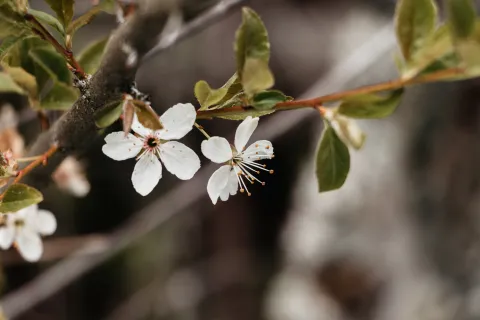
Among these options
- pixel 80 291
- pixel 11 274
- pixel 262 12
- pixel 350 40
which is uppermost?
pixel 262 12

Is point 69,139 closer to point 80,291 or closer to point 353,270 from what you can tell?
point 353,270

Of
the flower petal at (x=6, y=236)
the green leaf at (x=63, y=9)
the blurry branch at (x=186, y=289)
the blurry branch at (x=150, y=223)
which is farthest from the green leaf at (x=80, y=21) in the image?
the blurry branch at (x=186, y=289)

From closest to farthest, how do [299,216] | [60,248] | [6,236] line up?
[6,236]
[60,248]
[299,216]

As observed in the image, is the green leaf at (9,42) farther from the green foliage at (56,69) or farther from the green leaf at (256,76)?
the green leaf at (256,76)

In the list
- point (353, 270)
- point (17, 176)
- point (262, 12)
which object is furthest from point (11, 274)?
point (17, 176)

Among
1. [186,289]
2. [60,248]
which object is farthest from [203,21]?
[186,289]

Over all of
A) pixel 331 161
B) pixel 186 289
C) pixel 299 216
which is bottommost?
pixel 186 289

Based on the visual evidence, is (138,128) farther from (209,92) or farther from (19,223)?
(19,223)
